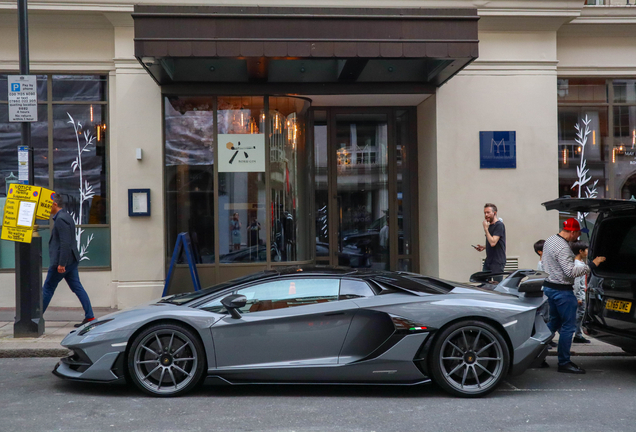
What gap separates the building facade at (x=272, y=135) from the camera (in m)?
10.2

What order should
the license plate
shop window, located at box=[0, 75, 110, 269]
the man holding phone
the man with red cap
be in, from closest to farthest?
the license plate < the man with red cap < the man holding phone < shop window, located at box=[0, 75, 110, 269]

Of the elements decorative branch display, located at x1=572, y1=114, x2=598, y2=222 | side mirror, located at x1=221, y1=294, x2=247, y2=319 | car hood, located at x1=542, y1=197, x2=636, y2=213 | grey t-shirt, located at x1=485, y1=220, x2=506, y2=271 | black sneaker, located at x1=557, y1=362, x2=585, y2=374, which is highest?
decorative branch display, located at x1=572, y1=114, x2=598, y2=222

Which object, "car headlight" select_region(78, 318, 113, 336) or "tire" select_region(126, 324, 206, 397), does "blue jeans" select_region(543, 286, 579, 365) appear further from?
"car headlight" select_region(78, 318, 113, 336)

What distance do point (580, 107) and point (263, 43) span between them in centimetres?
634

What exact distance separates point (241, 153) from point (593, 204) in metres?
6.07

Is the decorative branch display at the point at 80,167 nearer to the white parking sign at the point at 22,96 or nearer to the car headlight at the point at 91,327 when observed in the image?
the white parking sign at the point at 22,96

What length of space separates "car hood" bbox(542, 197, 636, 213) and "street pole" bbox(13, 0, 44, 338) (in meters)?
6.49

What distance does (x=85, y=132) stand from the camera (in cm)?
1056

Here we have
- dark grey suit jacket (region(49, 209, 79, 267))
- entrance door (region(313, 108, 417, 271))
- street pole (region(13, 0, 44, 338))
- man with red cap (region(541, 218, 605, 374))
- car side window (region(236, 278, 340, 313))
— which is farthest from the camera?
entrance door (region(313, 108, 417, 271))

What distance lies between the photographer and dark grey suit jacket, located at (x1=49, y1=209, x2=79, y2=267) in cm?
830

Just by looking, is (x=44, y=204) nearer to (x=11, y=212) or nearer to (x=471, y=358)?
(x=11, y=212)

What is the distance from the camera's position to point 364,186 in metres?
11.8

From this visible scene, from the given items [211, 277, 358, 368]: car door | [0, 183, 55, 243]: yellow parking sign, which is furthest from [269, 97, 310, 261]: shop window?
[211, 277, 358, 368]: car door

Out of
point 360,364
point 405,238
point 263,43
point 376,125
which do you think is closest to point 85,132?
point 263,43
